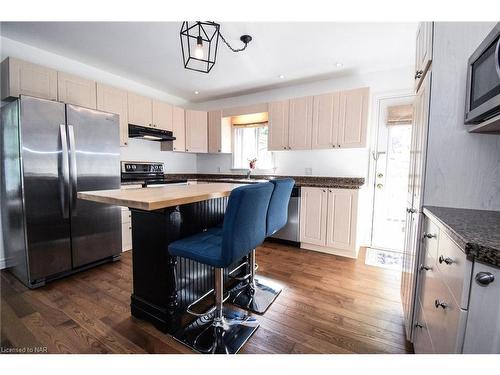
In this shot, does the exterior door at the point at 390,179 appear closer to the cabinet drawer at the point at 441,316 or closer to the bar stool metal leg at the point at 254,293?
the bar stool metal leg at the point at 254,293

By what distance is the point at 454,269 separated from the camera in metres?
0.76

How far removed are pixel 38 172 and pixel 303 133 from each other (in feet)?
10.2

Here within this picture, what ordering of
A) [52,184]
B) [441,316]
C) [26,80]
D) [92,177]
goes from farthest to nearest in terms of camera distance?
[92,177] → [26,80] → [52,184] → [441,316]

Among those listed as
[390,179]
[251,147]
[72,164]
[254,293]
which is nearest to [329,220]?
[390,179]

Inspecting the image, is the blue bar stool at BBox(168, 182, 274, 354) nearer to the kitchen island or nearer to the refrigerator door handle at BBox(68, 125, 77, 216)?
the kitchen island

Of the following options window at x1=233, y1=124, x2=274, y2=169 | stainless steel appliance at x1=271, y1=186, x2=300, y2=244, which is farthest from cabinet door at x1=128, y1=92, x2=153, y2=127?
stainless steel appliance at x1=271, y1=186, x2=300, y2=244

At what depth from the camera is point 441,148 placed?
1183 mm

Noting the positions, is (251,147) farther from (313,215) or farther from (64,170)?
(64,170)

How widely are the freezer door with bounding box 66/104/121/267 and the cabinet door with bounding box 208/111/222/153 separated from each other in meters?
1.81

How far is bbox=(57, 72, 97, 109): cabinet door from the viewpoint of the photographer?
2.48 m

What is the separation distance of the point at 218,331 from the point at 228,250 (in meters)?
0.66

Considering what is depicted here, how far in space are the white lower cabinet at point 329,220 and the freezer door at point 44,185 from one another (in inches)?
110
